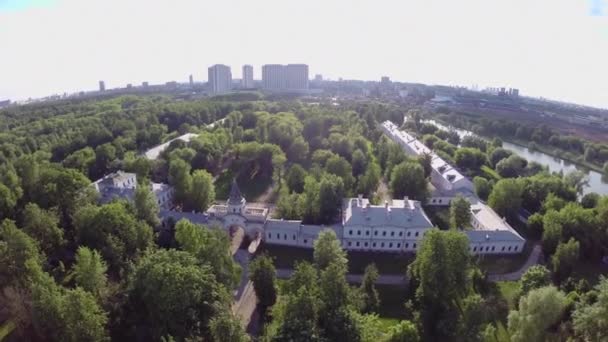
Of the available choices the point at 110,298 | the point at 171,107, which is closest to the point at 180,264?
the point at 110,298

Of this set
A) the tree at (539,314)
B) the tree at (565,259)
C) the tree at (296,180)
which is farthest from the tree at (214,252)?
the tree at (565,259)

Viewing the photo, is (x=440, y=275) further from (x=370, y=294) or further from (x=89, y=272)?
(x=89, y=272)

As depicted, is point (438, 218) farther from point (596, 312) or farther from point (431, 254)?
point (596, 312)

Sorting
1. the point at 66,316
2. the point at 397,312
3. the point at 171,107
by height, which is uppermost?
the point at 171,107

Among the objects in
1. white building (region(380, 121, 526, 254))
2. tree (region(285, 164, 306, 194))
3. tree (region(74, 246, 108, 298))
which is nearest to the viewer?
tree (region(74, 246, 108, 298))

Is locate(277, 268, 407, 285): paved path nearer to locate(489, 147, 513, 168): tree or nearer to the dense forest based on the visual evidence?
the dense forest

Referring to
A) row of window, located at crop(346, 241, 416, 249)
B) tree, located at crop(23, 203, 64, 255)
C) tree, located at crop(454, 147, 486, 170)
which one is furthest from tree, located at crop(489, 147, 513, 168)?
tree, located at crop(23, 203, 64, 255)

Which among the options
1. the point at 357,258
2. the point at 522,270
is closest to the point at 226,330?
the point at 357,258
